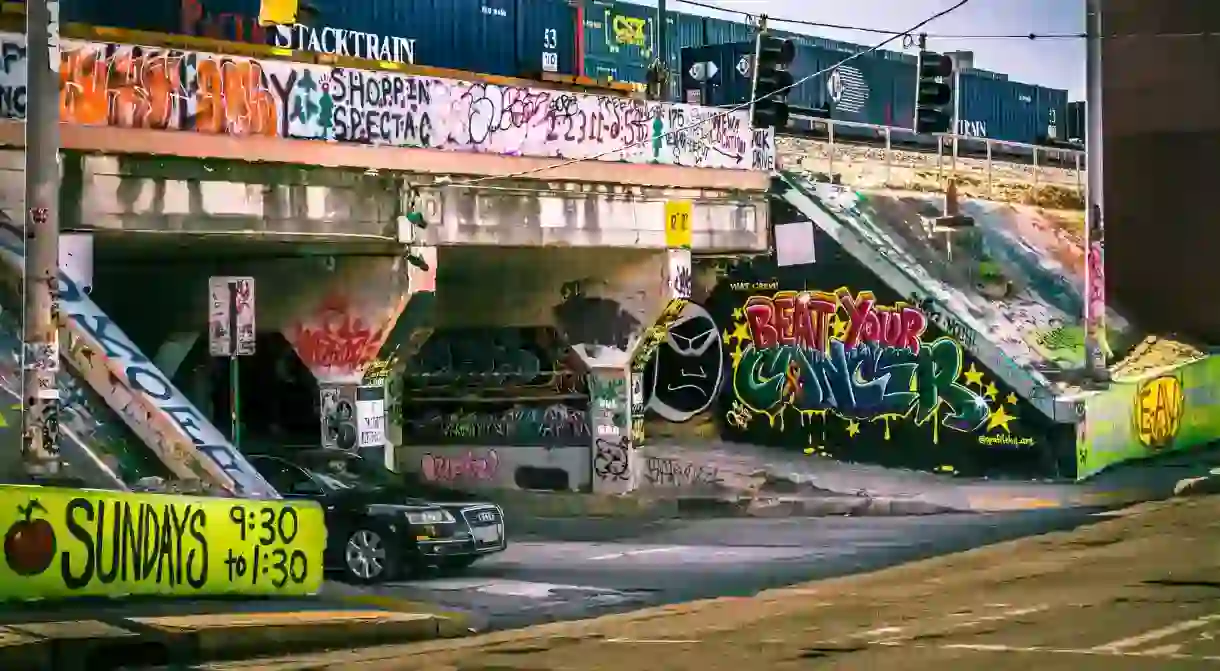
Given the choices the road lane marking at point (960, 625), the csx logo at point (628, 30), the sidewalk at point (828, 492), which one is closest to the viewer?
the road lane marking at point (960, 625)

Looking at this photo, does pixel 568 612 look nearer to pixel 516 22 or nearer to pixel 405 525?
pixel 405 525

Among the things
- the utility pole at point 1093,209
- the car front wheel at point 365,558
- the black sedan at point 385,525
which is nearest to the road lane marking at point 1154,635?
the black sedan at point 385,525

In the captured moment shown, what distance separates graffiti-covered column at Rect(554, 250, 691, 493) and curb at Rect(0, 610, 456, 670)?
12814mm

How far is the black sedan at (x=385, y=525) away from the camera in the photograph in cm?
1819

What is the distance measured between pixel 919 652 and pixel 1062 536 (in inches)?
347

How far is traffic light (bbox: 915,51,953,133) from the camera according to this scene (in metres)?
22.4

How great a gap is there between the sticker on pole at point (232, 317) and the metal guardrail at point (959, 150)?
1559 cm

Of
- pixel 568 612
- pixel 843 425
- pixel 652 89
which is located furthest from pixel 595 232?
pixel 568 612

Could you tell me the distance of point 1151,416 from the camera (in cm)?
2791

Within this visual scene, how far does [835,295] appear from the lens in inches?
1090

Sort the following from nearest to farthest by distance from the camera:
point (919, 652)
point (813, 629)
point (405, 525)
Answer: point (919, 652) < point (813, 629) < point (405, 525)

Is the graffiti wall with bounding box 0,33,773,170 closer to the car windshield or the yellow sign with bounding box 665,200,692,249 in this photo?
the yellow sign with bounding box 665,200,692,249

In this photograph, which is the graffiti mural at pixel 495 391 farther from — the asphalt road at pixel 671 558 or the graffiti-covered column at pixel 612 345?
the asphalt road at pixel 671 558

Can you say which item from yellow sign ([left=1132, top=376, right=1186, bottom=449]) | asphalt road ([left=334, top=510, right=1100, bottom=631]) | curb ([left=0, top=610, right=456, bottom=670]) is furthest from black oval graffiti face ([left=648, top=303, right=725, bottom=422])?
curb ([left=0, top=610, right=456, bottom=670])
